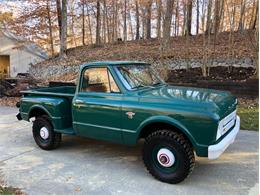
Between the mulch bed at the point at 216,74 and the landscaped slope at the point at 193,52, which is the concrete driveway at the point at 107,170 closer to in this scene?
the mulch bed at the point at 216,74

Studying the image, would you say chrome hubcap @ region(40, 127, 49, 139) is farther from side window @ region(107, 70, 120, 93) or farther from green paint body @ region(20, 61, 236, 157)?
side window @ region(107, 70, 120, 93)

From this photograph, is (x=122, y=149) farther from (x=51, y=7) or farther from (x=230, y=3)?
(x=51, y=7)

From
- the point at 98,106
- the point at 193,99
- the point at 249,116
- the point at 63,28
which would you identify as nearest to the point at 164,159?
the point at 193,99

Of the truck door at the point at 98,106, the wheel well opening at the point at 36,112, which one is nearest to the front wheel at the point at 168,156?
the truck door at the point at 98,106

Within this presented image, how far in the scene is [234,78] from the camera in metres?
10.9

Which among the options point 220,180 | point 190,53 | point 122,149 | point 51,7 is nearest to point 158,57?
point 190,53

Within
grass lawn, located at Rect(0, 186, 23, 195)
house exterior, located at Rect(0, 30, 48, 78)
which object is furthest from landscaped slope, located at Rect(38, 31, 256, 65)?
grass lawn, located at Rect(0, 186, 23, 195)

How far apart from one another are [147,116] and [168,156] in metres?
0.66

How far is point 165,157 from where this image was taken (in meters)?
4.31

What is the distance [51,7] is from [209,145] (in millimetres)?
22999

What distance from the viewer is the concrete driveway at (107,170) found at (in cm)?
413

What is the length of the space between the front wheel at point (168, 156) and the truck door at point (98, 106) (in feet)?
2.04

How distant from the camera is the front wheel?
416 centimetres

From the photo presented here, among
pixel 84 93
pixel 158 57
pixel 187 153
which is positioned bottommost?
pixel 187 153
